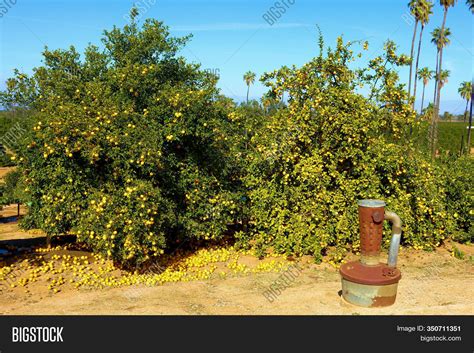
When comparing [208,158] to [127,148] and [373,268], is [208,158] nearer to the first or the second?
[127,148]

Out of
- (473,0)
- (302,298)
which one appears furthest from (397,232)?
(473,0)

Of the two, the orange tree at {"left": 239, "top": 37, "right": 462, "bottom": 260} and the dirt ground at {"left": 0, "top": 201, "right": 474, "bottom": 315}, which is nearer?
the dirt ground at {"left": 0, "top": 201, "right": 474, "bottom": 315}

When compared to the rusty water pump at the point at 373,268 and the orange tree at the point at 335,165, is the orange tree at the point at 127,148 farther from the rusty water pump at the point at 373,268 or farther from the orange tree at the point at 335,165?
the rusty water pump at the point at 373,268

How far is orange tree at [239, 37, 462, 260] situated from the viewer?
32.3 feet

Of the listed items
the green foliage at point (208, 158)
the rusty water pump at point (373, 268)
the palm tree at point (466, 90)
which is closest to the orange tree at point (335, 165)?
the green foliage at point (208, 158)

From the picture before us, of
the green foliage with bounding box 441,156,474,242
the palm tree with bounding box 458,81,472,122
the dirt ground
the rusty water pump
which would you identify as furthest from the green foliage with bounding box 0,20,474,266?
the palm tree with bounding box 458,81,472,122

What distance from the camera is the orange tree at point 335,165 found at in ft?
32.3

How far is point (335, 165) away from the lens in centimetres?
Result: 993

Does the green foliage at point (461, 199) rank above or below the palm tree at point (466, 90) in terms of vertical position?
below

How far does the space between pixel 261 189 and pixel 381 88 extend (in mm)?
4064

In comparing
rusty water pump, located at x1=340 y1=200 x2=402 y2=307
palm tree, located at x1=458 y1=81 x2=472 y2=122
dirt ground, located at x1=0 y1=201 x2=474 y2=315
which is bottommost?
dirt ground, located at x1=0 y1=201 x2=474 y2=315

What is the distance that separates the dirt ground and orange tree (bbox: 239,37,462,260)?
1102mm

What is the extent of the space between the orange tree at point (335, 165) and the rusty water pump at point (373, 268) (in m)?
2.92

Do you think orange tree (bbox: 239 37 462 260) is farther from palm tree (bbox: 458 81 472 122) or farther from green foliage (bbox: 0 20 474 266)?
palm tree (bbox: 458 81 472 122)
